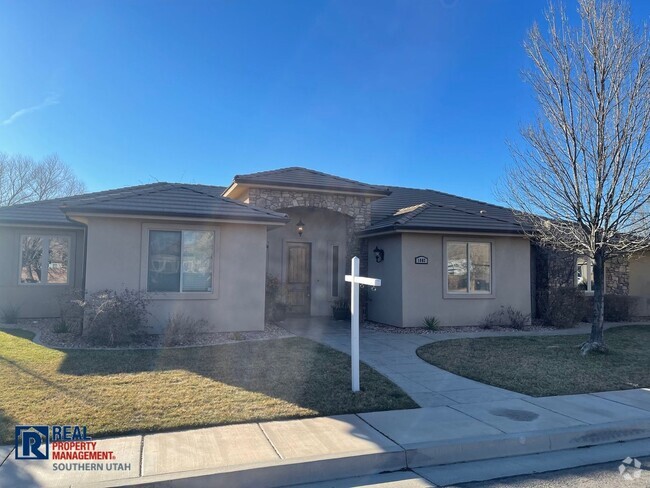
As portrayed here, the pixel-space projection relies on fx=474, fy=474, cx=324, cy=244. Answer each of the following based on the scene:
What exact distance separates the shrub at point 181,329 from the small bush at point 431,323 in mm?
6033

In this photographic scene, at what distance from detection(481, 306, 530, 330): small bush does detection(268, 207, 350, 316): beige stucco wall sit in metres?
4.81

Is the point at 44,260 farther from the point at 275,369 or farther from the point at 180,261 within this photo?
the point at 275,369

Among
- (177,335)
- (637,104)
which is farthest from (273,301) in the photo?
(637,104)

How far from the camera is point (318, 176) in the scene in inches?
616

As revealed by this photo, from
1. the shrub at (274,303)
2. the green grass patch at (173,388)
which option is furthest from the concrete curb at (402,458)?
the shrub at (274,303)

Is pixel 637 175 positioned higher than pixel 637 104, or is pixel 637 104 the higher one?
pixel 637 104

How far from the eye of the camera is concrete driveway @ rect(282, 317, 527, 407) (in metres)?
6.97

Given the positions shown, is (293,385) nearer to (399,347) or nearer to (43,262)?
(399,347)

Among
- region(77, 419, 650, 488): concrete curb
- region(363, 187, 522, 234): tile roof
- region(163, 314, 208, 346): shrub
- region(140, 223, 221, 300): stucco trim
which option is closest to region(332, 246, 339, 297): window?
region(363, 187, 522, 234): tile roof

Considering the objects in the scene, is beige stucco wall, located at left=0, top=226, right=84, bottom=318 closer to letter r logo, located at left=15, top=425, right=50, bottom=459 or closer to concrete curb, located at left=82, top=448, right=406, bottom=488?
letter r logo, located at left=15, top=425, right=50, bottom=459

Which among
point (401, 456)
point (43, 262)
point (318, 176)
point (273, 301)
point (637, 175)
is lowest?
point (401, 456)

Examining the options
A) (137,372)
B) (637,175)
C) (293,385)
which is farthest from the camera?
(637,175)

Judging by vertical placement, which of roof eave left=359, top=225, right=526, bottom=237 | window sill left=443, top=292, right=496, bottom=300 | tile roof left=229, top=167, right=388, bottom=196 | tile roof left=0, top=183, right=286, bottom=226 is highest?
tile roof left=229, top=167, right=388, bottom=196

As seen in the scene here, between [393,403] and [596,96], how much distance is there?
7758mm
